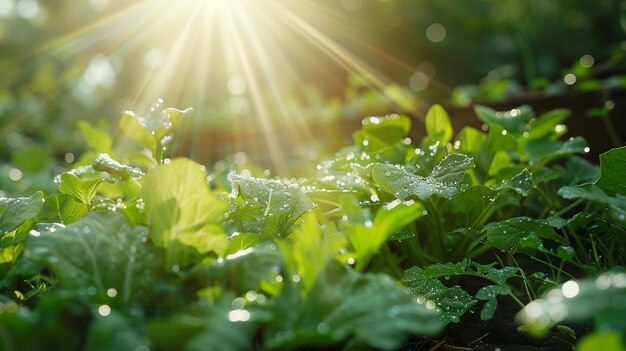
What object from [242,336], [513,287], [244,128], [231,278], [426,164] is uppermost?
[244,128]

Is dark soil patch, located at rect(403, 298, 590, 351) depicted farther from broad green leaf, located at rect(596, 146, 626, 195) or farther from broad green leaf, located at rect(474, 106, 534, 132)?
broad green leaf, located at rect(474, 106, 534, 132)

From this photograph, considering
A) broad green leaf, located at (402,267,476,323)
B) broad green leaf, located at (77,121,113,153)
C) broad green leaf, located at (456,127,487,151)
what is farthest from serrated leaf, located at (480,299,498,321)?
broad green leaf, located at (77,121,113,153)

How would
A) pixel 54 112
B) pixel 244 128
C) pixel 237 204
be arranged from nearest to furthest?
pixel 237 204, pixel 244 128, pixel 54 112

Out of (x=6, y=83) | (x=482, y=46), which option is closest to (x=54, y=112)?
(x=6, y=83)

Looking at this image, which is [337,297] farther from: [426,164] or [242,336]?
[426,164]

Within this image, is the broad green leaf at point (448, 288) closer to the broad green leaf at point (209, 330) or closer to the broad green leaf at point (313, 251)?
the broad green leaf at point (313, 251)

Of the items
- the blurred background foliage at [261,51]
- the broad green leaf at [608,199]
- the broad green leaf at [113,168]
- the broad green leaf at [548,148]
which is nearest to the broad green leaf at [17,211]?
the broad green leaf at [113,168]
